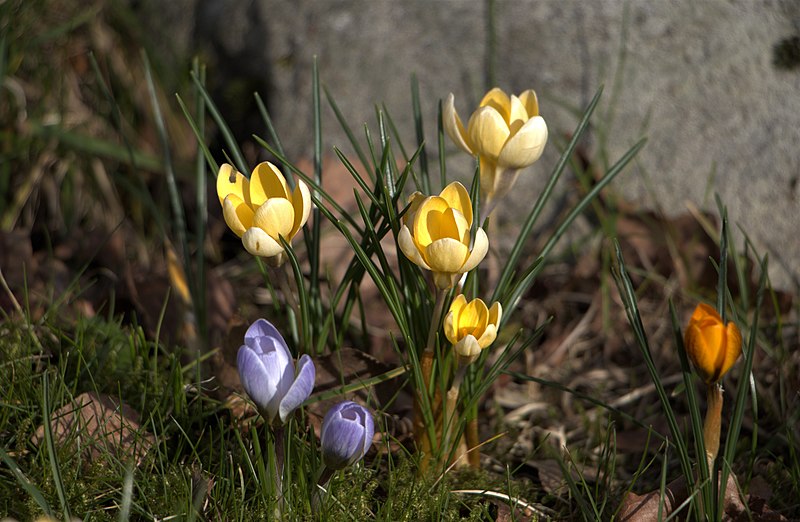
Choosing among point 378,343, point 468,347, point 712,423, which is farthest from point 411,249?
point 378,343

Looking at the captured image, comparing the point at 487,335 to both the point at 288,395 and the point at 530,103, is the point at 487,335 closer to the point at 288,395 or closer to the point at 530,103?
the point at 288,395

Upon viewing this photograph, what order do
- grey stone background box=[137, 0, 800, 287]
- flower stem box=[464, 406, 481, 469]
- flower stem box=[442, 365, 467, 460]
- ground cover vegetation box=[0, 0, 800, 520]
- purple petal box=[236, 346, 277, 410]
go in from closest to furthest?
purple petal box=[236, 346, 277, 410], ground cover vegetation box=[0, 0, 800, 520], flower stem box=[442, 365, 467, 460], flower stem box=[464, 406, 481, 469], grey stone background box=[137, 0, 800, 287]

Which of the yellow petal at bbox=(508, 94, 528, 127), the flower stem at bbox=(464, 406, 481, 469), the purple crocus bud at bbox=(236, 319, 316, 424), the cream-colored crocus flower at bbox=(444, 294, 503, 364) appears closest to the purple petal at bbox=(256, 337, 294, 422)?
the purple crocus bud at bbox=(236, 319, 316, 424)

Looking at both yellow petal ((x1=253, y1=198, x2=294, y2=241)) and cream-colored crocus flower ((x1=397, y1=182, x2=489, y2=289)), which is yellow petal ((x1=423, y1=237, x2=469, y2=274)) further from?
yellow petal ((x1=253, y1=198, x2=294, y2=241))

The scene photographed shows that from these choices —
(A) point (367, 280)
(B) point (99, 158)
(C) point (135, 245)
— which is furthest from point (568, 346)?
(B) point (99, 158)

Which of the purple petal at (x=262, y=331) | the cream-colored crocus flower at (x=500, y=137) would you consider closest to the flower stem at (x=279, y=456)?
the purple petal at (x=262, y=331)
